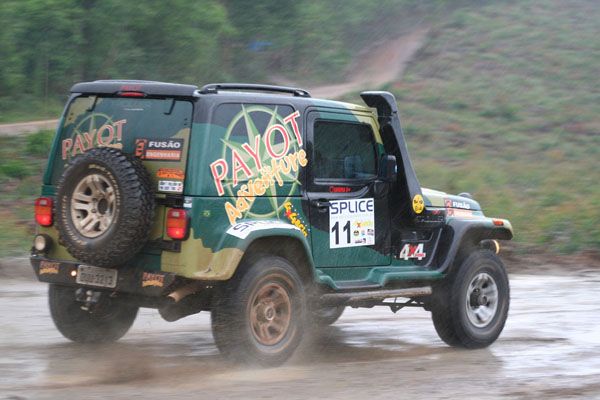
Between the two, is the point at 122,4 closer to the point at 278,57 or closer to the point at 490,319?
the point at 278,57

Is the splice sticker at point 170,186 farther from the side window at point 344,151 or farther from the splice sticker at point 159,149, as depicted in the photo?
the side window at point 344,151

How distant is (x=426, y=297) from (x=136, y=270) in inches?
117

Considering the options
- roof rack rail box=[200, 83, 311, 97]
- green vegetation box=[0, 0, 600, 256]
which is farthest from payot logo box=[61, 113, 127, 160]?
green vegetation box=[0, 0, 600, 256]

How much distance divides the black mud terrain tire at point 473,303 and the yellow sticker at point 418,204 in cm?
76

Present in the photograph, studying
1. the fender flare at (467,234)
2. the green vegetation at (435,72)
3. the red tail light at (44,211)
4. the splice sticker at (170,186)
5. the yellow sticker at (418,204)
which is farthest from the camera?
the green vegetation at (435,72)

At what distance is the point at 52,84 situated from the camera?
3334 cm

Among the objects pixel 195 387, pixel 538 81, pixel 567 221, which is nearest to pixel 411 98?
pixel 538 81

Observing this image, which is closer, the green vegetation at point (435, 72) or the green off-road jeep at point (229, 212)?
the green off-road jeep at point (229, 212)

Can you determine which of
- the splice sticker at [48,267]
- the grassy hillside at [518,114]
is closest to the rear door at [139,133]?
the splice sticker at [48,267]

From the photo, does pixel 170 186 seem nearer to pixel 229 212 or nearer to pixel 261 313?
pixel 229 212

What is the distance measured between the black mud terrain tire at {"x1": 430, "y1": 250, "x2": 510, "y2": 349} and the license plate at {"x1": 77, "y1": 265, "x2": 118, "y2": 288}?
311 centimetres

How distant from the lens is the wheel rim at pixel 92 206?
7.05 meters

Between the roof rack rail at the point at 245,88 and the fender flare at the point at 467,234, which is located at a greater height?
the roof rack rail at the point at 245,88

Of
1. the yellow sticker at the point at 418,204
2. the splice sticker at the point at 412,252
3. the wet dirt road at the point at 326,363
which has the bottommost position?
the wet dirt road at the point at 326,363
